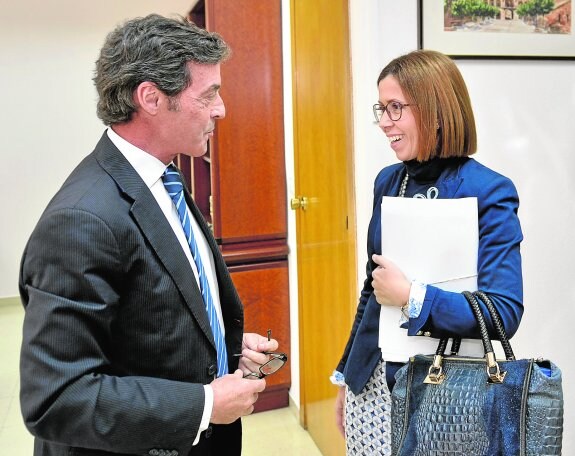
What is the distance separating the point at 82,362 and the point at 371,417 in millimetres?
808

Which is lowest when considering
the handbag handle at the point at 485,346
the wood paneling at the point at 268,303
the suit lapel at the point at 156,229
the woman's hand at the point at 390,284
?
the wood paneling at the point at 268,303

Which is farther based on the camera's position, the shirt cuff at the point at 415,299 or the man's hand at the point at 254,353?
the man's hand at the point at 254,353

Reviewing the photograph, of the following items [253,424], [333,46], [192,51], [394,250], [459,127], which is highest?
[333,46]

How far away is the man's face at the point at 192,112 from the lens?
3.97 feet

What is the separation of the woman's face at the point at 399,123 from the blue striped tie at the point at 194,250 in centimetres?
52

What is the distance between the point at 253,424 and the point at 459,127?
240cm

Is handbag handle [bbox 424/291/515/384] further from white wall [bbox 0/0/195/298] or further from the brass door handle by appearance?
white wall [bbox 0/0/195/298]

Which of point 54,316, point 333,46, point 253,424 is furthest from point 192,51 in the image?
point 253,424

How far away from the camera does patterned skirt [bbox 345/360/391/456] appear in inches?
57.9

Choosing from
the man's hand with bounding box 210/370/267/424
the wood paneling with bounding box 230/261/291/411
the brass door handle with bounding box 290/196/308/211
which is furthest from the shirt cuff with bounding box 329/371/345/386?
the wood paneling with bounding box 230/261/291/411

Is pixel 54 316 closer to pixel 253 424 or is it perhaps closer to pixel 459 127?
pixel 459 127

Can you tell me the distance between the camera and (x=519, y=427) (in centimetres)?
112

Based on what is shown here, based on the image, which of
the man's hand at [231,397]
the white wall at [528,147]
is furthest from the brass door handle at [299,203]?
the man's hand at [231,397]

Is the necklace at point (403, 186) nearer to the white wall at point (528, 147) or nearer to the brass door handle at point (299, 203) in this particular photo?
the white wall at point (528, 147)
